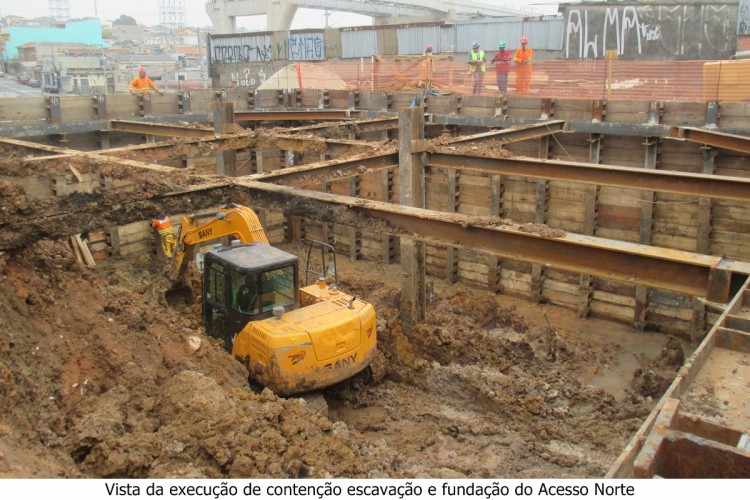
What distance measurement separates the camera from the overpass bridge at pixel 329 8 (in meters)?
50.7

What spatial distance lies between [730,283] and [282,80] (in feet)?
82.7

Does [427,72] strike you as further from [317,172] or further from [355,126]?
[317,172]

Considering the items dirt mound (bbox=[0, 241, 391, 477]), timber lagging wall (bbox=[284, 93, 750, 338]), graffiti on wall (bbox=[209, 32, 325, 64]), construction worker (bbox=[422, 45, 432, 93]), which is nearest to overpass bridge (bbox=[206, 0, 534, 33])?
graffiti on wall (bbox=[209, 32, 325, 64])

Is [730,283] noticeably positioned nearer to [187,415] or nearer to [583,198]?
[187,415]

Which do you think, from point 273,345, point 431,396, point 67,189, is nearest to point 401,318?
point 431,396

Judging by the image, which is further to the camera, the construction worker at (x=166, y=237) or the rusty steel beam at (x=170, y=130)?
the rusty steel beam at (x=170, y=130)

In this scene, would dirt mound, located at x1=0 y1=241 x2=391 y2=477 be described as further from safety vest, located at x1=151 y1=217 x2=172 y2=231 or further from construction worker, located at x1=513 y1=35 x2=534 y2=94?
construction worker, located at x1=513 y1=35 x2=534 y2=94

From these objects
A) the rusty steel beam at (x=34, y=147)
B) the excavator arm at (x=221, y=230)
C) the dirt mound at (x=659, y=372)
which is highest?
the rusty steel beam at (x=34, y=147)

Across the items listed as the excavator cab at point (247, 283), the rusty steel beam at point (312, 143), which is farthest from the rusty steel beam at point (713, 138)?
the excavator cab at point (247, 283)

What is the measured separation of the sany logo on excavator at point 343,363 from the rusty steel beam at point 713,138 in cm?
831

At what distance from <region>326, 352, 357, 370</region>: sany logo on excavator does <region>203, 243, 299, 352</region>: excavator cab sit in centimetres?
103

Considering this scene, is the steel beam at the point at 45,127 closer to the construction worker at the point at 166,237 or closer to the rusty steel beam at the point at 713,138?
the construction worker at the point at 166,237

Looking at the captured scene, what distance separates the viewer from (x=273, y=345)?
9.39m

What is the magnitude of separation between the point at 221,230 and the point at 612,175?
5.98 m
